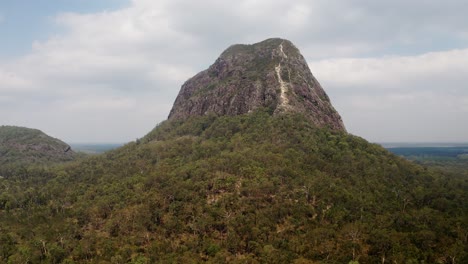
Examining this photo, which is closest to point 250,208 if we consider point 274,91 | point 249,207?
point 249,207

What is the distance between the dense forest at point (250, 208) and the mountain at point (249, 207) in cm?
38

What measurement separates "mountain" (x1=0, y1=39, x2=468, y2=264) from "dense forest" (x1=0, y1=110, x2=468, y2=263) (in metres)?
0.38

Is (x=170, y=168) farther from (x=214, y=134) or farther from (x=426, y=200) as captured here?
(x=426, y=200)

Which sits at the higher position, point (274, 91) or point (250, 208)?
point (274, 91)

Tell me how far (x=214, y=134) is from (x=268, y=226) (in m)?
78.4

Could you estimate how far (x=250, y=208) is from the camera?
324 ft

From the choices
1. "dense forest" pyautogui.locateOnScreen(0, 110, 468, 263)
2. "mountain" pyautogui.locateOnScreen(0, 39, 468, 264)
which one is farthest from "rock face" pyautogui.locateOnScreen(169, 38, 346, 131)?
"dense forest" pyautogui.locateOnScreen(0, 110, 468, 263)

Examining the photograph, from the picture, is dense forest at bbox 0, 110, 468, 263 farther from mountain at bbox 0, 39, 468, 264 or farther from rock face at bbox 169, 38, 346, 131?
rock face at bbox 169, 38, 346, 131

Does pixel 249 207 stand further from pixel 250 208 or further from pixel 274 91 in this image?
pixel 274 91

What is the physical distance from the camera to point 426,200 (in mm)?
111625

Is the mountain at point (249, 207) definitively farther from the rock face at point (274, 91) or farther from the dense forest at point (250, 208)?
the rock face at point (274, 91)

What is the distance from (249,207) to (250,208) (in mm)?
512

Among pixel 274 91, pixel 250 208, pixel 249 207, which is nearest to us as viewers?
pixel 250 208

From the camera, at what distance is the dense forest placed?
277 ft
